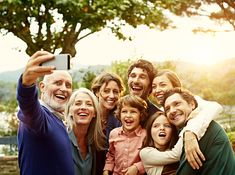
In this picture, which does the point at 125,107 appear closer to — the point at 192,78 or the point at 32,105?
the point at 32,105

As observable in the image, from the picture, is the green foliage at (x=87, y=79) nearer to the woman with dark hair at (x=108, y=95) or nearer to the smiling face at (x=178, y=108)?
the woman with dark hair at (x=108, y=95)

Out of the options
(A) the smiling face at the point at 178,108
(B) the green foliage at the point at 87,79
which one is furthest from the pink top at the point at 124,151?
(B) the green foliage at the point at 87,79

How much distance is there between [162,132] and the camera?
291cm

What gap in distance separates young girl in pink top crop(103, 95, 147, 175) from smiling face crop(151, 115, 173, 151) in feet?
0.61

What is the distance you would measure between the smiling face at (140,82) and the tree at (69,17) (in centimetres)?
541

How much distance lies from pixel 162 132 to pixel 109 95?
66cm

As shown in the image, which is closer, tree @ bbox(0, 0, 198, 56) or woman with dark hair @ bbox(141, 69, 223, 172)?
woman with dark hair @ bbox(141, 69, 223, 172)

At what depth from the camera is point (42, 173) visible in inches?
97.3

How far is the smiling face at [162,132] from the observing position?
9.53 ft

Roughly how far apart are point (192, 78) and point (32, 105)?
11.6 m

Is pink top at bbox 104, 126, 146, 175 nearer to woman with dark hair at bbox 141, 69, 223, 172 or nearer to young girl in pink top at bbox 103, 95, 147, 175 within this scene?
young girl in pink top at bbox 103, 95, 147, 175

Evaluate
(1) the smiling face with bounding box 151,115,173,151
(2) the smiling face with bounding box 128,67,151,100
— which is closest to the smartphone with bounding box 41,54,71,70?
(1) the smiling face with bounding box 151,115,173,151

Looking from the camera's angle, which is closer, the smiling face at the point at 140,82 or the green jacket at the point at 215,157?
the green jacket at the point at 215,157

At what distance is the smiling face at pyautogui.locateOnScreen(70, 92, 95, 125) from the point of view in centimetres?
305
